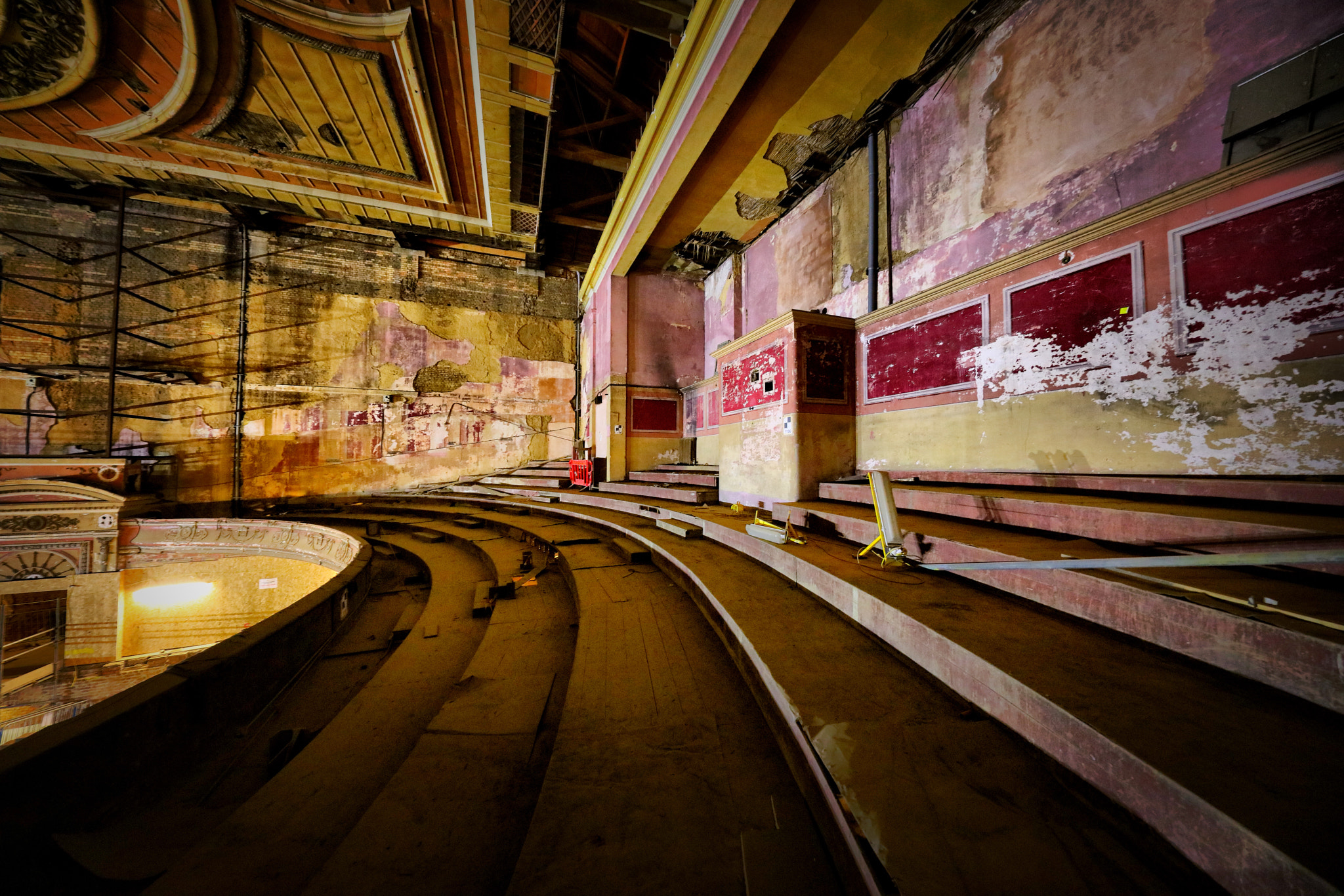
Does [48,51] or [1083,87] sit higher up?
[48,51]

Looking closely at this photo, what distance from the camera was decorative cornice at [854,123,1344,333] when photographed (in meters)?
1.79

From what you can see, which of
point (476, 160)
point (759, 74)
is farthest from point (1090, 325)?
point (476, 160)

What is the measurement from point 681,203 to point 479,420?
596cm

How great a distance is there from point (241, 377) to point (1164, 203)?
1209 cm

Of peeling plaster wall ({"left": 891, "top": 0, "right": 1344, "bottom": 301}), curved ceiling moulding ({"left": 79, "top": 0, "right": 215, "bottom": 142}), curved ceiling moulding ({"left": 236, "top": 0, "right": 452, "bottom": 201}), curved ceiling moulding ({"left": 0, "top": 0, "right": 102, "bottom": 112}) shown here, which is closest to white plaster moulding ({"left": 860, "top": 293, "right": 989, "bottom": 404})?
peeling plaster wall ({"left": 891, "top": 0, "right": 1344, "bottom": 301})

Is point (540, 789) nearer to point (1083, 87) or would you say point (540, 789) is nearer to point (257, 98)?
point (1083, 87)

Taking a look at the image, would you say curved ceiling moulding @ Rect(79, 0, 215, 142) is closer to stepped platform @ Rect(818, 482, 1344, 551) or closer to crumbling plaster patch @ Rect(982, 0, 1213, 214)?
crumbling plaster patch @ Rect(982, 0, 1213, 214)

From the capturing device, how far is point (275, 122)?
15.3ft

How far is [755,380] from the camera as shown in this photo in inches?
162

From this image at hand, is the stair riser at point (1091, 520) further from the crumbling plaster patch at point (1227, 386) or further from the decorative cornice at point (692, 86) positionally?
the decorative cornice at point (692, 86)

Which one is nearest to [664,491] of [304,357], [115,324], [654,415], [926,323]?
[654,415]

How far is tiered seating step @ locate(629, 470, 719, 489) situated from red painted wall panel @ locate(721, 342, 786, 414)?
1058 mm

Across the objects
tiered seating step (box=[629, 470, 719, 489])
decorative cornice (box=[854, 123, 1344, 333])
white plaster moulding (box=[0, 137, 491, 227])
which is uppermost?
white plaster moulding (box=[0, 137, 491, 227])

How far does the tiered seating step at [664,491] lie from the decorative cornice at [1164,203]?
9.13 ft
